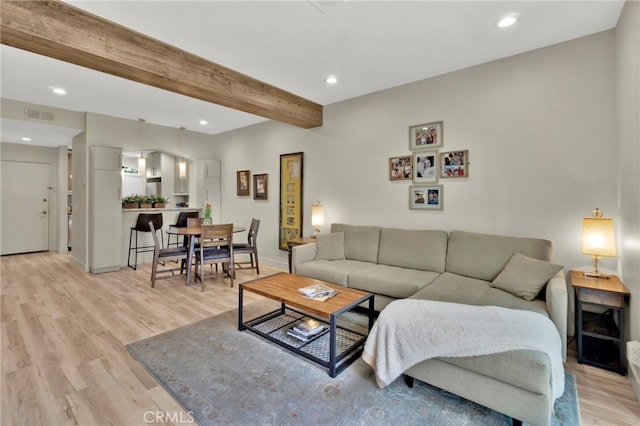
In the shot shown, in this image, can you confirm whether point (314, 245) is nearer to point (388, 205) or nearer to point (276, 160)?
point (388, 205)

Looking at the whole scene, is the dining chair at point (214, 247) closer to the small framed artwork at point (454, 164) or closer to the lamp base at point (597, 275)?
the small framed artwork at point (454, 164)

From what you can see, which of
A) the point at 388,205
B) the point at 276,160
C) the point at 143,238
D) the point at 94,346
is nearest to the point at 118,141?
the point at 143,238

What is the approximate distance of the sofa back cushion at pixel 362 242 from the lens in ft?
12.2

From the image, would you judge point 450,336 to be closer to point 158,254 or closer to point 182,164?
point 158,254

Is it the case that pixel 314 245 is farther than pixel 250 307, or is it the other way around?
pixel 314 245

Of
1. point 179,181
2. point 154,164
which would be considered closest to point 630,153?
point 179,181

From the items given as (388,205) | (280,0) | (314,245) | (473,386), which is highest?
(280,0)

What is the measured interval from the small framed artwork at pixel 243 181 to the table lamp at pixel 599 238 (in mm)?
5069

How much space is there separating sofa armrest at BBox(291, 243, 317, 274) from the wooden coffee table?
566mm

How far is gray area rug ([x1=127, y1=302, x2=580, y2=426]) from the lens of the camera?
1.67 meters

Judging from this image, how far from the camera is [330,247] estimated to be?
3828 mm

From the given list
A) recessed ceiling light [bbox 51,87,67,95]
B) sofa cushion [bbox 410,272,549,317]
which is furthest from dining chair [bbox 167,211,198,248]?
sofa cushion [bbox 410,272,549,317]

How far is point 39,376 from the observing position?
205 cm

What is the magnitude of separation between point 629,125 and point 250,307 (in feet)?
12.3
